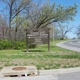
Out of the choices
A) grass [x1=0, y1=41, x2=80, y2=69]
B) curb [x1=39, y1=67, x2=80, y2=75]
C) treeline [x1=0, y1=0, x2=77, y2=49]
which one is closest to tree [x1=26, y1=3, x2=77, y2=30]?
treeline [x1=0, y1=0, x2=77, y2=49]

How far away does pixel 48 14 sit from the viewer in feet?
74.5

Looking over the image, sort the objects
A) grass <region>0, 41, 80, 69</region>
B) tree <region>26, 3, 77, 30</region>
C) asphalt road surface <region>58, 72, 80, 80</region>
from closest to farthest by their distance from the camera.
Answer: asphalt road surface <region>58, 72, 80, 80</region>, grass <region>0, 41, 80, 69</region>, tree <region>26, 3, 77, 30</region>

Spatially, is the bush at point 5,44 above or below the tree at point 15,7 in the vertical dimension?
below

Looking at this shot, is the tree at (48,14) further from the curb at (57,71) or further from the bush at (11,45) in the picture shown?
the curb at (57,71)

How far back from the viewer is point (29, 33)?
1631cm

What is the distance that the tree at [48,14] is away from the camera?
21703mm

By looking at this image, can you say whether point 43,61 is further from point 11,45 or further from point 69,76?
point 11,45

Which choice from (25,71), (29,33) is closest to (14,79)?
(25,71)

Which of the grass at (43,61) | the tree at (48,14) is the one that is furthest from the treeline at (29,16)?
the grass at (43,61)

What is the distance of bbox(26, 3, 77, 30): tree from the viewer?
71.2 ft

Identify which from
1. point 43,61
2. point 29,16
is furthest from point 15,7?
point 43,61

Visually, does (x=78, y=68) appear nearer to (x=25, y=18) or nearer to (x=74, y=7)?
(x=74, y=7)

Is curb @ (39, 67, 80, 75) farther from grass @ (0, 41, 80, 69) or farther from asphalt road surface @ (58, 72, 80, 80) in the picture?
grass @ (0, 41, 80, 69)

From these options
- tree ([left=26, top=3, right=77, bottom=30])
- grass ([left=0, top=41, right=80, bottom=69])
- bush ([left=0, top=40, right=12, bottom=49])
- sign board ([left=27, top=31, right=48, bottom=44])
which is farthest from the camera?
tree ([left=26, top=3, right=77, bottom=30])
